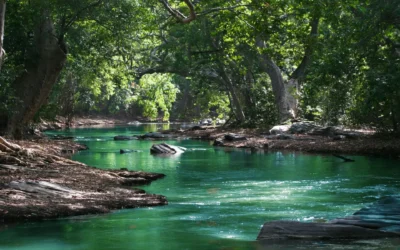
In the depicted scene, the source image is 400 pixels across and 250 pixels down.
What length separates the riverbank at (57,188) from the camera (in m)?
11.4

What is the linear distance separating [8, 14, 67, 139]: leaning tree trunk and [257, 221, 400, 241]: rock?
15803 millimetres

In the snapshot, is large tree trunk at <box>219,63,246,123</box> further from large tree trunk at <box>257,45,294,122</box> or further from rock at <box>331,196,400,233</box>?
rock at <box>331,196,400,233</box>

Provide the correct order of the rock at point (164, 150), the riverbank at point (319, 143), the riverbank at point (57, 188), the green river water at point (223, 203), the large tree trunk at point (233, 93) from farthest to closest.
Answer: the large tree trunk at point (233, 93) < the rock at point (164, 150) < the riverbank at point (319, 143) < the riverbank at point (57, 188) < the green river water at point (223, 203)

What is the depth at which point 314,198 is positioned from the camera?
569 inches

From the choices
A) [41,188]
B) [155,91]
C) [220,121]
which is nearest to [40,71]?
[41,188]

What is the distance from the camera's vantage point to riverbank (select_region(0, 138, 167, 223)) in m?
11.4

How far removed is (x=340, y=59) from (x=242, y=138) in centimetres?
956

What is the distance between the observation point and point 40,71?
2353 cm

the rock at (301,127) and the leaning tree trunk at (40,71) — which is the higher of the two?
the leaning tree trunk at (40,71)

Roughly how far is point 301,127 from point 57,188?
20840mm

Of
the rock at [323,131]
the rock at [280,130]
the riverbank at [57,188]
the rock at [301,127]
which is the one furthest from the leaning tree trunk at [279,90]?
the riverbank at [57,188]

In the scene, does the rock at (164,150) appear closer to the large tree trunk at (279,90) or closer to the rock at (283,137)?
the rock at (283,137)

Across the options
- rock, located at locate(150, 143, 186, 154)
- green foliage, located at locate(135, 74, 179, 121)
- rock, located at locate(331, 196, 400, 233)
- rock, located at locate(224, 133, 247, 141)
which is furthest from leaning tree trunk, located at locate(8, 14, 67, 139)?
green foliage, located at locate(135, 74, 179, 121)

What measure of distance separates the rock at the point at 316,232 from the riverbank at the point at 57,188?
3920mm
